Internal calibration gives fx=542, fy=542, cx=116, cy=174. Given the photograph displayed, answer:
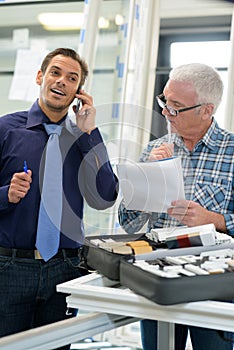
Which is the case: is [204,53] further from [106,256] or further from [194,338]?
[106,256]

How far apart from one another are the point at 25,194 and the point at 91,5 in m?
A: 1.89

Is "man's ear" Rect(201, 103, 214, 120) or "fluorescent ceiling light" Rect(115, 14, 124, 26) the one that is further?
"fluorescent ceiling light" Rect(115, 14, 124, 26)

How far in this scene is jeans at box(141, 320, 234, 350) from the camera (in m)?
1.61

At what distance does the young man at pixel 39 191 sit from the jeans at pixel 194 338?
0.26 meters

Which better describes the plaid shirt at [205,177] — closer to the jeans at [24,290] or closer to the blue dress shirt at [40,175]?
the blue dress shirt at [40,175]

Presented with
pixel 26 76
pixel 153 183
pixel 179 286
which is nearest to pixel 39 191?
pixel 153 183

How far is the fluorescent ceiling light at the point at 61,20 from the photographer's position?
3.70 metres

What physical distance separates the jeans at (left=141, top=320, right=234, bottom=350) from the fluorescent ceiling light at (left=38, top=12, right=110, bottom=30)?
96.6 inches

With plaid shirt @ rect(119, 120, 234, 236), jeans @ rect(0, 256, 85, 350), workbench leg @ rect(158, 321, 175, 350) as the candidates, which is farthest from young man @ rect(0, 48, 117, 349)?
workbench leg @ rect(158, 321, 175, 350)

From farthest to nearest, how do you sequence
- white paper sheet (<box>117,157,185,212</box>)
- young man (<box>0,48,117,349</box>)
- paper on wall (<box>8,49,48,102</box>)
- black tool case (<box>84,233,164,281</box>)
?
paper on wall (<box>8,49,48,102</box>)
young man (<box>0,48,117,349</box>)
white paper sheet (<box>117,157,185,212</box>)
black tool case (<box>84,233,164,281</box>)

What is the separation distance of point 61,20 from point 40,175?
2.23 meters

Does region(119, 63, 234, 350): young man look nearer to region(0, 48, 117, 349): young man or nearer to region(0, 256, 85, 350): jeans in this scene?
region(0, 48, 117, 349): young man

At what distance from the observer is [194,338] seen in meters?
1.68

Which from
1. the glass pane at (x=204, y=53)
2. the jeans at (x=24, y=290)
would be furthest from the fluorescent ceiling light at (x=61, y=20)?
the jeans at (x=24, y=290)
